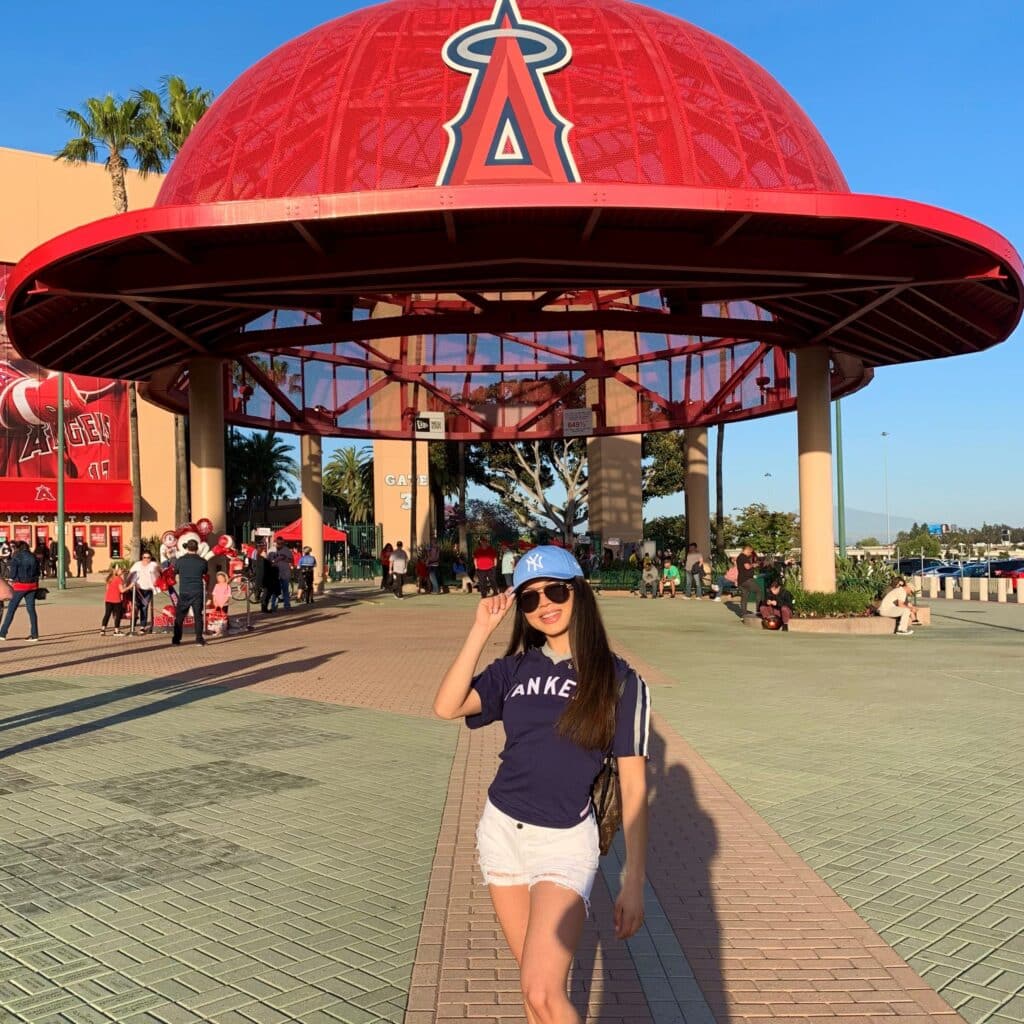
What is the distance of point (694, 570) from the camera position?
3183 cm

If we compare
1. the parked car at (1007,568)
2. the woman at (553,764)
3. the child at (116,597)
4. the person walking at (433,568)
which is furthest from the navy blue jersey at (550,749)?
the parked car at (1007,568)

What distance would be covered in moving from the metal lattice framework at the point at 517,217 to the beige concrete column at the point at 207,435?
48.9 inches

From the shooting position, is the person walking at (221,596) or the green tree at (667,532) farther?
the green tree at (667,532)

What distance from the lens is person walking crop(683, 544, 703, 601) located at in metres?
31.7

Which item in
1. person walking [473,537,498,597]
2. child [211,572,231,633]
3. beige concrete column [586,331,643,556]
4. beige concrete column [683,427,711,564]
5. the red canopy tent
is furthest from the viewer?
the red canopy tent

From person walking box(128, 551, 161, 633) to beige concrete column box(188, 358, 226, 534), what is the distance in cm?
281

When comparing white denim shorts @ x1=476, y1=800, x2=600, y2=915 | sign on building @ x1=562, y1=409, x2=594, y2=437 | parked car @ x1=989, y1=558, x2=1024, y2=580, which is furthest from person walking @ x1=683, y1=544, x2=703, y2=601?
white denim shorts @ x1=476, y1=800, x2=600, y2=915

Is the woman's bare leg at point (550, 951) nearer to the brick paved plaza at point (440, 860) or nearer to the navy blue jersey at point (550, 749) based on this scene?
the navy blue jersey at point (550, 749)

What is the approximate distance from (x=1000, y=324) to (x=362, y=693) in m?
14.3

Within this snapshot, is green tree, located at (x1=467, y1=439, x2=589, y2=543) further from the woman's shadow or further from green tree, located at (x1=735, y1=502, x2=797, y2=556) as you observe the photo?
the woman's shadow

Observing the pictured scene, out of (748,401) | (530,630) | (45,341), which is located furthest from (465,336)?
(530,630)

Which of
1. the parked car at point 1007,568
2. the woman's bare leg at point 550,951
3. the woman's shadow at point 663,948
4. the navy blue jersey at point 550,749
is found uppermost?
the navy blue jersey at point 550,749

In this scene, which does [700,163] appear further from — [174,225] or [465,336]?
[465,336]

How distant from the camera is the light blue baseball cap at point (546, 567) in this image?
3.26 m
